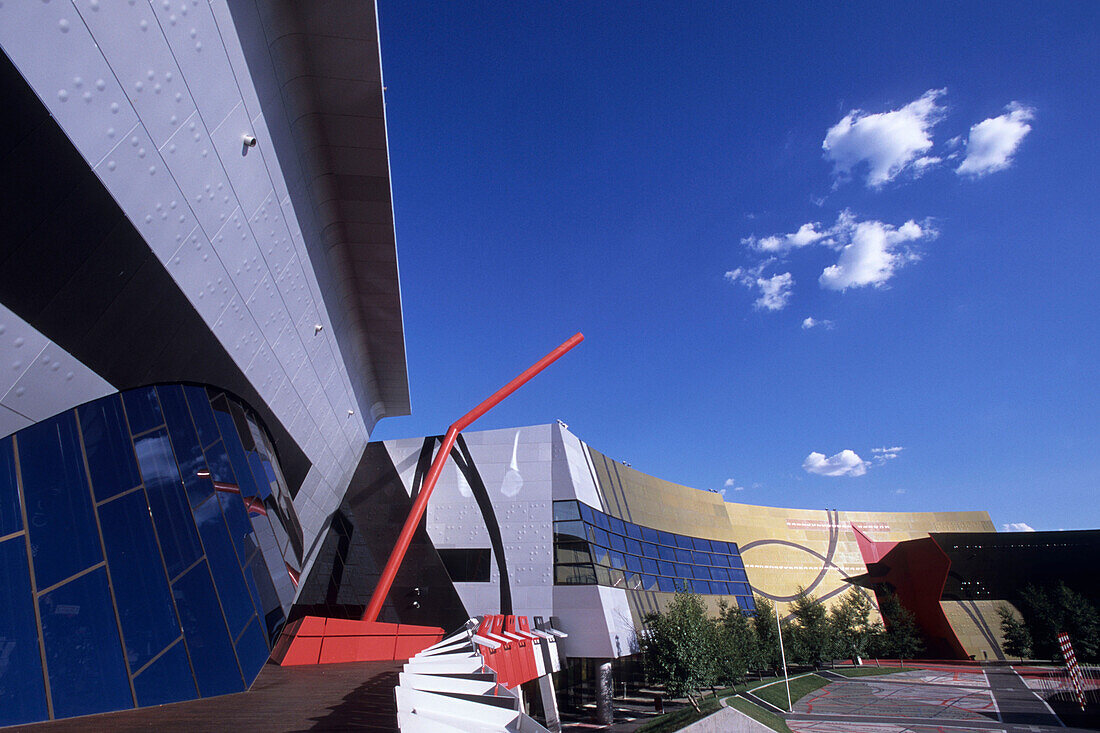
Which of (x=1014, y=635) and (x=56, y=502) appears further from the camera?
(x=1014, y=635)

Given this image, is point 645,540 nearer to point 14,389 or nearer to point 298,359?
point 298,359

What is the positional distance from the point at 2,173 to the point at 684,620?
25.5 meters

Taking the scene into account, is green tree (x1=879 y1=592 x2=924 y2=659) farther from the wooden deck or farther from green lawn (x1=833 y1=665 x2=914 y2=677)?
the wooden deck

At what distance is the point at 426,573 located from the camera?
2388 cm

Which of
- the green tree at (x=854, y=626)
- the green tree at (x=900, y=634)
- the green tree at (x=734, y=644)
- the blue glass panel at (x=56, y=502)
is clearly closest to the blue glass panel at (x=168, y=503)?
the blue glass panel at (x=56, y=502)

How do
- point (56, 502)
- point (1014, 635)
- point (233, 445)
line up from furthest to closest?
point (1014, 635), point (233, 445), point (56, 502)

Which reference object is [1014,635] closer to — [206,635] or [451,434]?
[451,434]

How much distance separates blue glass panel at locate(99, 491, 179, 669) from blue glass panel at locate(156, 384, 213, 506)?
4.51ft

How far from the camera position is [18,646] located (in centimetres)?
511

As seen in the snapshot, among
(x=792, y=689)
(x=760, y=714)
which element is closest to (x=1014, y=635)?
(x=792, y=689)

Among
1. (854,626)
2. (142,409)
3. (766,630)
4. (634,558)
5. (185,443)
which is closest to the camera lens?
(142,409)

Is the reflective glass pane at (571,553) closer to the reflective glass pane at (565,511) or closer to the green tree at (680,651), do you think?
the reflective glass pane at (565,511)

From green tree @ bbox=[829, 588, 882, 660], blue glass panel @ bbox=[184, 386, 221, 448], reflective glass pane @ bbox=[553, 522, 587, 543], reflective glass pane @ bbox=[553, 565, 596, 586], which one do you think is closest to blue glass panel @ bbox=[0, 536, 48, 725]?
blue glass panel @ bbox=[184, 386, 221, 448]

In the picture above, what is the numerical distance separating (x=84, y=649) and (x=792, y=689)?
3544cm
